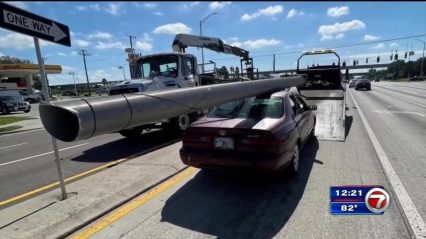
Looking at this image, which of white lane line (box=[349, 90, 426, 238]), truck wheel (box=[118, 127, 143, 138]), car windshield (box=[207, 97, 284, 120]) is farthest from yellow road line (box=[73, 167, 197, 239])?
truck wheel (box=[118, 127, 143, 138])

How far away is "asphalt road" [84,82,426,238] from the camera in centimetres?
366

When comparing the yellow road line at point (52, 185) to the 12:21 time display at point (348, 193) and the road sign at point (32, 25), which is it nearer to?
the road sign at point (32, 25)

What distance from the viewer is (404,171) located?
557 cm

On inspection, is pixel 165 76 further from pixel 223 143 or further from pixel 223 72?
pixel 223 72

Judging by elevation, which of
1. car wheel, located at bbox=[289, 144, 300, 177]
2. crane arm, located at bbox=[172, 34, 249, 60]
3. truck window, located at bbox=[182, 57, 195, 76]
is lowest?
car wheel, located at bbox=[289, 144, 300, 177]

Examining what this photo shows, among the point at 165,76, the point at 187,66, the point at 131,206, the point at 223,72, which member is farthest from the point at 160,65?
the point at 131,206

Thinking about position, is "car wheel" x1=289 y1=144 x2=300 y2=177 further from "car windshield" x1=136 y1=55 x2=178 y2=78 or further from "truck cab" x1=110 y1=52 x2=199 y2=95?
"car windshield" x1=136 y1=55 x2=178 y2=78

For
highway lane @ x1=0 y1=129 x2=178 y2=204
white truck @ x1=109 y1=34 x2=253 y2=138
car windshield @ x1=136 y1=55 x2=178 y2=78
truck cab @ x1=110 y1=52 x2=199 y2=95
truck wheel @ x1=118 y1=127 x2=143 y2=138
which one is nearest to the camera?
highway lane @ x1=0 y1=129 x2=178 y2=204

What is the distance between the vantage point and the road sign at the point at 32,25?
11.6 ft

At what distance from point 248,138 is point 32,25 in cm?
327

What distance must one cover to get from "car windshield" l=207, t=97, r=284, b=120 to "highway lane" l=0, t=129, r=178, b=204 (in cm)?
312

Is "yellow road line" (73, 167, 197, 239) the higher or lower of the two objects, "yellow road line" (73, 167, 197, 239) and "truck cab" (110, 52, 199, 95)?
the lower
